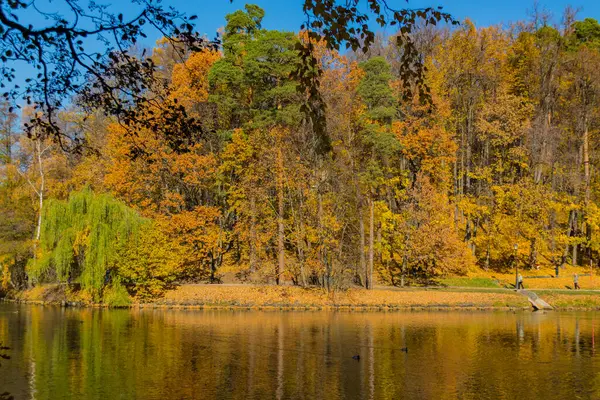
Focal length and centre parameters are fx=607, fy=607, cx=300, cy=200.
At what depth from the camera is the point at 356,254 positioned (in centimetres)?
4069

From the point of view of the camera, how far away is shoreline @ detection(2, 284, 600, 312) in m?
35.3

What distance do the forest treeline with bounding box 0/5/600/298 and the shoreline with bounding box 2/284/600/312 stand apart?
3.74ft

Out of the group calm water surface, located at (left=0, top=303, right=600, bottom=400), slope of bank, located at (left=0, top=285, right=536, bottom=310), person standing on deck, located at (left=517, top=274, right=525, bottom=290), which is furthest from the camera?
person standing on deck, located at (left=517, top=274, right=525, bottom=290)

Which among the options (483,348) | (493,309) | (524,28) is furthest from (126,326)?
(524,28)

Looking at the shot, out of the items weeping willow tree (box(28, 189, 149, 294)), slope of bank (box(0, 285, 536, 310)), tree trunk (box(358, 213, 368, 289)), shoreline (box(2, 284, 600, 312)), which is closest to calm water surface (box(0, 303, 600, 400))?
shoreline (box(2, 284, 600, 312))

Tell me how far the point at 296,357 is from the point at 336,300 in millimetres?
16131

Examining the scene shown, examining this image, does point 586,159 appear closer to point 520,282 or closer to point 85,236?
point 520,282

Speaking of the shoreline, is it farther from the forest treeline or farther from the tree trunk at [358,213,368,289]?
the tree trunk at [358,213,368,289]

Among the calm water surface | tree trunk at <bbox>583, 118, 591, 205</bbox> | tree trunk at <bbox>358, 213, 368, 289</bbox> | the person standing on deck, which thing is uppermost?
tree trunk at <bbox>583, 118, 591, 205</bbox>

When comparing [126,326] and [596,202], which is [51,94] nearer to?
[126,326]

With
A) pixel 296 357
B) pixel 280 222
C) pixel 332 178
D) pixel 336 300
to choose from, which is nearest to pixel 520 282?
pixel 336 300

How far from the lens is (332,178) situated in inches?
1481

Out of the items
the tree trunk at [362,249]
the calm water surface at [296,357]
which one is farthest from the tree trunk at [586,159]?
the tree trunk at [362,249]

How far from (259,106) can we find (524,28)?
79.6 feet
